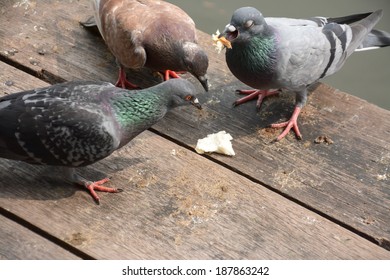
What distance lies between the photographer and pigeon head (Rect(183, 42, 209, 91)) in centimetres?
354

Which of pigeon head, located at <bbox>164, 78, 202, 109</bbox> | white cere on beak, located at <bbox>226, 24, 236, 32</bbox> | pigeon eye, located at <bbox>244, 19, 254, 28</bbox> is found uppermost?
pigeon eye, located at <bbox>244, 19, 254, 28</bbox>

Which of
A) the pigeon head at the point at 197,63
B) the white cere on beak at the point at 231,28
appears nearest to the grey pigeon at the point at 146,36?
the pigeon head at the point at 197,63

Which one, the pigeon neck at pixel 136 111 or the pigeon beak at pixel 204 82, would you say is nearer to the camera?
the pigeon neck at pixel 136 111

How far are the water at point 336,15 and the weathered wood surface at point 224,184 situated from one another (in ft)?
7.73

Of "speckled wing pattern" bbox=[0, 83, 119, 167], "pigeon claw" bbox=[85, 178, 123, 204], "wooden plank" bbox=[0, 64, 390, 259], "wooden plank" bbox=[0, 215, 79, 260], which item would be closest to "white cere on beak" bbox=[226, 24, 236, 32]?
"wooden plank" bbox=[0, 64, 390, 259]

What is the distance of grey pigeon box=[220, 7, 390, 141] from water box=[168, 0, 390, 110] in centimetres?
222

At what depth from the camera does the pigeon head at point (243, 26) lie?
337cm

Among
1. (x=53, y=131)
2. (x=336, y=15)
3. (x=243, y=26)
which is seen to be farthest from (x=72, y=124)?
(x=336, y=15)

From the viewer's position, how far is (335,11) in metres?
6.41

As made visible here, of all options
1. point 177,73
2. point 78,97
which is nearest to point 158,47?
point 177,73

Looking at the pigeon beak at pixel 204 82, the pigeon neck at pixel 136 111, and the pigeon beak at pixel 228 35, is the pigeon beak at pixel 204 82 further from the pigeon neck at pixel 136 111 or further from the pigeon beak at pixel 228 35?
the pigeon neck at pixel 136 111

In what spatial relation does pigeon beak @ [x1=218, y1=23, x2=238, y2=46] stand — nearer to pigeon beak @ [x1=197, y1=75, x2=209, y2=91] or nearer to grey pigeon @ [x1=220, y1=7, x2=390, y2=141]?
grey pigeon @ [x1=220, y1=7, x2=390, y2=141]

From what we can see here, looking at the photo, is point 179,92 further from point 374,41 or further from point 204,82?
point 374,41

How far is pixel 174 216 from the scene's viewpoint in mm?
2877
